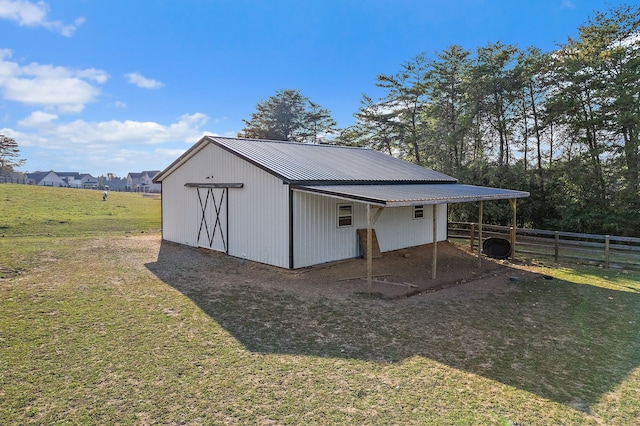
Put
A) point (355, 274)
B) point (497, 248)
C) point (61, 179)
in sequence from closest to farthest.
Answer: point (355, 274), point (497, 248), point (61, 179)

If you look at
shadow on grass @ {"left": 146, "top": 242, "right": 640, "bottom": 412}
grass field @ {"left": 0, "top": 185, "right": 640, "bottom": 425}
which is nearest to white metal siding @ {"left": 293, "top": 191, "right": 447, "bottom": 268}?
shadow on grass @ {"left": 146, "top": 242, "right": 640, "bottom": 412}

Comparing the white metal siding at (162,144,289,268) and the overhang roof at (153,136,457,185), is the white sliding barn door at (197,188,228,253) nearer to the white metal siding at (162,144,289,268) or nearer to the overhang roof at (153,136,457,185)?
the white metal siding at (162,144,289,268)

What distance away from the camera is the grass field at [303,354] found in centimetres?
382

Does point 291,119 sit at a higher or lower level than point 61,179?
higher

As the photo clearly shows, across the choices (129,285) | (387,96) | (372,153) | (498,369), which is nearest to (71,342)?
(129,285)

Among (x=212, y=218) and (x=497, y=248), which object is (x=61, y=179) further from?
(x=497, y=248)

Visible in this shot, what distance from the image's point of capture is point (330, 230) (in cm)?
1135

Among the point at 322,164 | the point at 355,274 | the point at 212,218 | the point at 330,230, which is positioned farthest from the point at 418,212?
the point at 212,218

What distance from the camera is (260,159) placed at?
11570 millimetres

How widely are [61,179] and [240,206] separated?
91737 millimetres

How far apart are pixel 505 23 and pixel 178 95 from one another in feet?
60.9

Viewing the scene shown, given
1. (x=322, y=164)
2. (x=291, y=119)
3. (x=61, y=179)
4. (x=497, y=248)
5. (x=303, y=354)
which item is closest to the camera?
(x=303, y=354)

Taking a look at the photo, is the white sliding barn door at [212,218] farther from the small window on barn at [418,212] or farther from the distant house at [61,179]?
the distant house at [61,179]

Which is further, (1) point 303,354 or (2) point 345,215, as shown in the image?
(2) point 345,215
